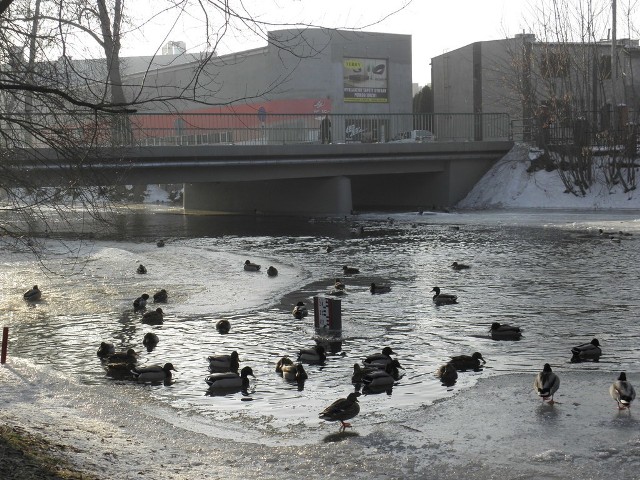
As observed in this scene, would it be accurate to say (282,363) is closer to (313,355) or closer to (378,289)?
(313,355)

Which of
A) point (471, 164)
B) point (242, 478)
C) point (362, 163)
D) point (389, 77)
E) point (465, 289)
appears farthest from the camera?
point (389, 77)

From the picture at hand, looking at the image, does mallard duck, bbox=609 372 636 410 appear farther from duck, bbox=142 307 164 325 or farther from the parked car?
the parked car

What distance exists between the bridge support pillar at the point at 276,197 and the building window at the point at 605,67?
16.8m

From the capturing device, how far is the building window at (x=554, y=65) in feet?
173

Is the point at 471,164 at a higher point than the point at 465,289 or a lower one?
higher

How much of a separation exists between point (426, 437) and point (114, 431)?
3.37 meters

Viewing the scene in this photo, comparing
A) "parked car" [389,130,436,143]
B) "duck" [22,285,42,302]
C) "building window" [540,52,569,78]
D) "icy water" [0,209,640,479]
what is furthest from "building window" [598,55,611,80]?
"duck" [22,285,42,302]

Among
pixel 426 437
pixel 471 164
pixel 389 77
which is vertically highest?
pixel 389 77

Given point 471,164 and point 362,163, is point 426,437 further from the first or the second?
point 471,164

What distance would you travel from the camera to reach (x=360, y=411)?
1108 centimetres

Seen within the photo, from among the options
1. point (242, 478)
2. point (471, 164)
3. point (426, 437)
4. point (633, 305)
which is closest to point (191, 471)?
point (242, 478)

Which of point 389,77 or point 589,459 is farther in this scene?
point 389,77

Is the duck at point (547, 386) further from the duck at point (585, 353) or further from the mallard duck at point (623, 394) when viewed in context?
the duck at point (585, 353)

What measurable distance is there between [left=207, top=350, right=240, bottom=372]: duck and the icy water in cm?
35
